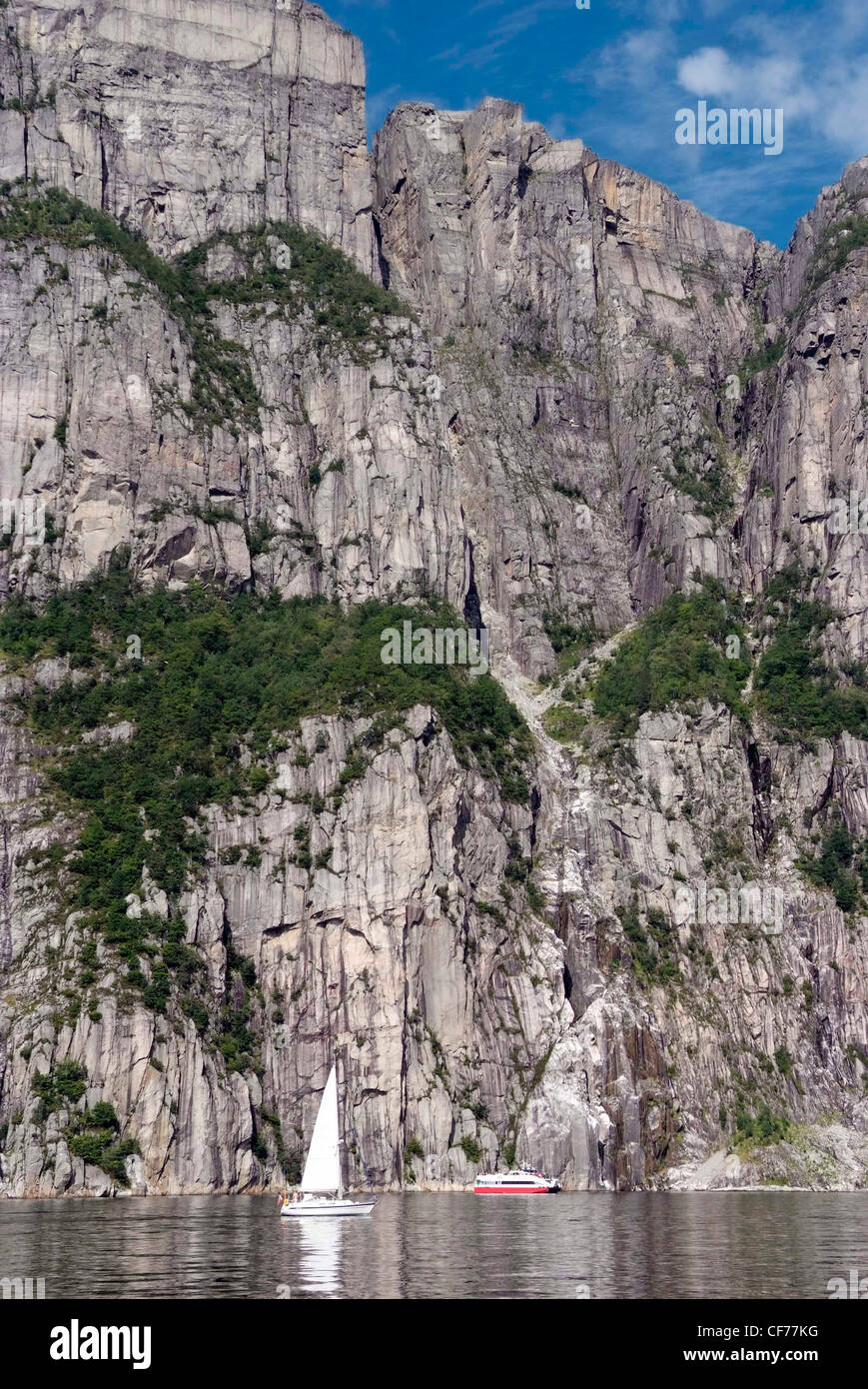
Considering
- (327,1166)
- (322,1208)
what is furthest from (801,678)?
(322,1208)

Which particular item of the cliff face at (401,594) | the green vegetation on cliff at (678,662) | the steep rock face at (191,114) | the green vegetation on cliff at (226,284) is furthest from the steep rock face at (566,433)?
the steep rock face at (191,114)

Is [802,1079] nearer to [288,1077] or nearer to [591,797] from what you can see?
[591,797]

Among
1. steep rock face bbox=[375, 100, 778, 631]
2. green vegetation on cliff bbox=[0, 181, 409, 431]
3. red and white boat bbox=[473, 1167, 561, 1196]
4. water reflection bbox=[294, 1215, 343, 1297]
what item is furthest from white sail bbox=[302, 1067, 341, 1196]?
steep rock face bbox=[375, 100, 778, 631]

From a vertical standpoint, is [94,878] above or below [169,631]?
below

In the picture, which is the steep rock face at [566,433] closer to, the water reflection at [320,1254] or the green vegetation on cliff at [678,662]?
the green vegetation on cliff at [678,662]
